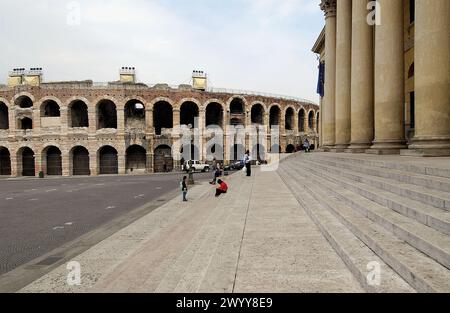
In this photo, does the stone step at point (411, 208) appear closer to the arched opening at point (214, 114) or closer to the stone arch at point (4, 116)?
the arched opening at point (214, 114)

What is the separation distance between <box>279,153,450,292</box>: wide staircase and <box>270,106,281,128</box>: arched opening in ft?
130

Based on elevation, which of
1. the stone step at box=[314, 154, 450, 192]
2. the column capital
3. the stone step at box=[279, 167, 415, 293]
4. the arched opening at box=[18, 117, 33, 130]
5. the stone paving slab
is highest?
the column capital

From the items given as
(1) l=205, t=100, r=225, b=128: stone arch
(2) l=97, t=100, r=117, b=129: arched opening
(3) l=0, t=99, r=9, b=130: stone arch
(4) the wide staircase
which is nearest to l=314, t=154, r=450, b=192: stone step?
(4) the wide staircase

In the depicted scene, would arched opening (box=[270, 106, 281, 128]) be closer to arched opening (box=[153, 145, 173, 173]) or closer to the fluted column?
arched opening (box=[153, 145, 173, 173])

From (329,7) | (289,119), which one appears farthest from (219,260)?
(289,119)

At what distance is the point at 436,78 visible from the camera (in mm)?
8734

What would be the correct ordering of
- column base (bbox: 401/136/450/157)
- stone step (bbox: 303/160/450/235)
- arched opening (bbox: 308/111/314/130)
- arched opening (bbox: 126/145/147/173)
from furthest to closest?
arched opening (bbox: 308/111/314/130) < arched opening (bbox: 126/145/147/173) < column base (bbox: 401/136/450/157) < stone step (bbox: 303/160/450/235)

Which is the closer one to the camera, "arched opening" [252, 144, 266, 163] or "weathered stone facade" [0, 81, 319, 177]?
"weathered stone facade" [0, 81, 319, 177]

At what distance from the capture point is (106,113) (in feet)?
138

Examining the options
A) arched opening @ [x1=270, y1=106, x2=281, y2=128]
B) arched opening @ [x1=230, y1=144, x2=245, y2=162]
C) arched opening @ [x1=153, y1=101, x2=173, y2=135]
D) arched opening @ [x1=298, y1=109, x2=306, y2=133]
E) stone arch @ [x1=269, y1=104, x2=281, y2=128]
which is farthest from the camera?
arched opening @ [x1=298, y1=109, x2=306, y2=133]

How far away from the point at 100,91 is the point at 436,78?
3748 centimetres

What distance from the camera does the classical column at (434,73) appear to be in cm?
859

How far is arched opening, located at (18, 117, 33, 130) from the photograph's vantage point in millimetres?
38750
